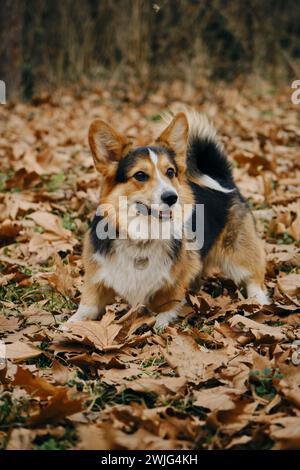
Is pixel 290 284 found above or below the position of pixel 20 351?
above

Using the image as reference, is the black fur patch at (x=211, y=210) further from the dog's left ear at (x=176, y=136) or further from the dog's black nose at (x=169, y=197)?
the dog's black nose at (x=169, y=197)

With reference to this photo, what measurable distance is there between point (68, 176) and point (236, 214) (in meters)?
2.60

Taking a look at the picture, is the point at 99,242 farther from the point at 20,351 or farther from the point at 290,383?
the point at 290,383

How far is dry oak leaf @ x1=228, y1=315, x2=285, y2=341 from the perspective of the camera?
284 cm

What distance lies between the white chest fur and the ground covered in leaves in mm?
157

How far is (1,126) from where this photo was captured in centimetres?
889

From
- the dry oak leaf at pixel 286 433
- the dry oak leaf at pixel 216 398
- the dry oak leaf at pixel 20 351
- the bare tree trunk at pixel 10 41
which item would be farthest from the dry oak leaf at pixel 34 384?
the bare tree trunk at pixel 10 41

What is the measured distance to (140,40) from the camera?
38.5 ft

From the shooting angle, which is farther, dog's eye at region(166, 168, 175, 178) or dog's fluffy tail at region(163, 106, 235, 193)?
dog's fluffy tail at region(163, 106, 235, 193)

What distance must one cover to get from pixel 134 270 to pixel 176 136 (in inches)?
33.7

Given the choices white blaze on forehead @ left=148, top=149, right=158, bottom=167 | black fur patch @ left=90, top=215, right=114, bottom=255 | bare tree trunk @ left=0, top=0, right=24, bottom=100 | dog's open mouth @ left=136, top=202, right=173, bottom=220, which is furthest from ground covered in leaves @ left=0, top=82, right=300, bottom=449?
bare tree trunk @ left=0, top=0, right=24, bottom=100

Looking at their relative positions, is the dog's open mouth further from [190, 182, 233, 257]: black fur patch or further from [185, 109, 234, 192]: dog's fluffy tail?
[185, 109, 234, 192]: dog's fluffy tail

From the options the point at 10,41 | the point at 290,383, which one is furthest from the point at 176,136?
the point at 10,41

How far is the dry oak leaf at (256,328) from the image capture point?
284 cm
